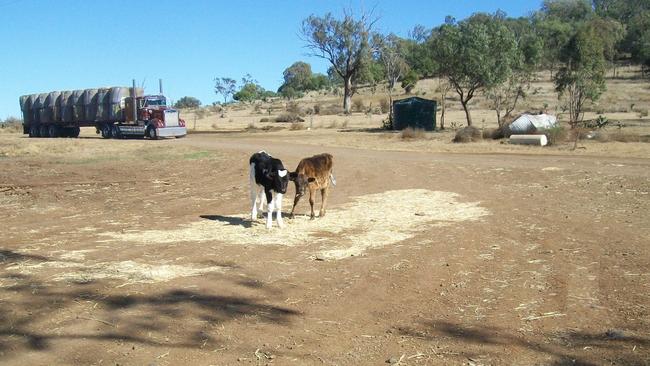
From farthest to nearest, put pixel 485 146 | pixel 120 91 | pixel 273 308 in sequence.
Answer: pixel 120 91, pixel 485 146, pixel 273 308

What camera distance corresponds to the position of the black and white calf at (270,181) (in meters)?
11.3

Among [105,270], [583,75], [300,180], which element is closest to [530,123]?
[583,75]

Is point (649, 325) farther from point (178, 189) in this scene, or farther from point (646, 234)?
point (178, 189)

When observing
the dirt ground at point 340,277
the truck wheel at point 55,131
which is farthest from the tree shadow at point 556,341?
the truck wheel at point 55,131

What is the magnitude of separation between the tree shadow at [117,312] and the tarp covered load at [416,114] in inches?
1443

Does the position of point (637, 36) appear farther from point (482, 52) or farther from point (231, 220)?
point (231, 220)

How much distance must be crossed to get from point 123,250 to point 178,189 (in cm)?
877

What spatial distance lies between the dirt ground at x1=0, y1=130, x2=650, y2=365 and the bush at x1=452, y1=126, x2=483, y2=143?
15.5 m

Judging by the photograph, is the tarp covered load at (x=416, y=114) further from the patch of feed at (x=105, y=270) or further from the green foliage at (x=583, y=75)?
the patch of feed at (x=105, y=270)

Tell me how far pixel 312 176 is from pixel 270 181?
119cm

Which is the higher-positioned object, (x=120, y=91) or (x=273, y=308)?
(x=120, y=91)

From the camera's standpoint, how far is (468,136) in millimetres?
32844

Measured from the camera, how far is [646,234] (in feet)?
33.3

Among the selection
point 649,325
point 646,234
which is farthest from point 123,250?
point 646,234
